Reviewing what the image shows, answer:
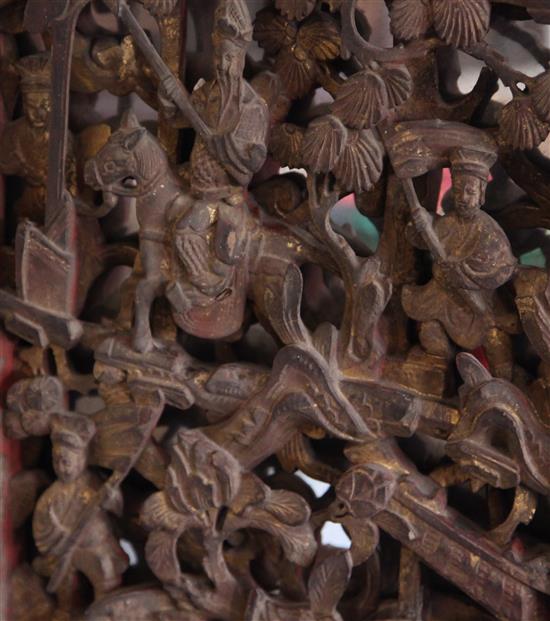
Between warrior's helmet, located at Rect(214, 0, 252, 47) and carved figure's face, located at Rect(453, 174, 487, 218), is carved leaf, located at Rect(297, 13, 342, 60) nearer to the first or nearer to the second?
warrior's helmet, located at Rect(214, 0, 252, 47)

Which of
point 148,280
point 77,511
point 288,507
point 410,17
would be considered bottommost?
point 77,511

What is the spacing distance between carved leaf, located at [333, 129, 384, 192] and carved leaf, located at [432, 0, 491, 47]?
149 mm

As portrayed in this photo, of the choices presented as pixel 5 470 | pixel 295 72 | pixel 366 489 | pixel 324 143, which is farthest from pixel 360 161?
pixel 5 470

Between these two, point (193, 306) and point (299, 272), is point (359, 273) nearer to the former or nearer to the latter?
point (299, 272)

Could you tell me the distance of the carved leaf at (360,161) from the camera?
4.86 feet

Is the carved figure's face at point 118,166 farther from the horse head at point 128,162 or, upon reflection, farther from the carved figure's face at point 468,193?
the carved figure's face at point 468,193

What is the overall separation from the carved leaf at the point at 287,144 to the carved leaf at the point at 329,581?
0.50 meters

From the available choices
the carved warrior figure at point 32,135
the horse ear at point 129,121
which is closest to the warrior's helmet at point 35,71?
the carved warrior figure at point 32,135

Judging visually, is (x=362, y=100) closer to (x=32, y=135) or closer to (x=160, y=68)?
(x=160, y=68)

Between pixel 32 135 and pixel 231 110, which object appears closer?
pixel 231 110

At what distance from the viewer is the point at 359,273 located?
151 cm

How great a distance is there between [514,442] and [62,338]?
1.99 ft

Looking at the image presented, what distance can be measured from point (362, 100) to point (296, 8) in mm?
163

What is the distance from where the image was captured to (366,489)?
152 centimetres
